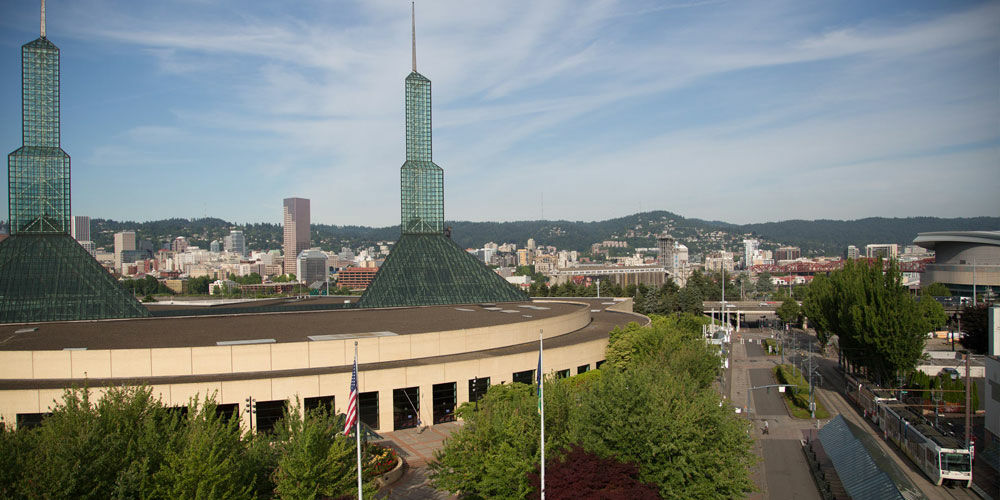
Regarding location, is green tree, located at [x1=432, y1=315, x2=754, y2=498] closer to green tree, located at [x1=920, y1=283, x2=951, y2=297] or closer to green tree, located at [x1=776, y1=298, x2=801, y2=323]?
green tree, located at [x1=776, y1=298, x2=801, y2=323]

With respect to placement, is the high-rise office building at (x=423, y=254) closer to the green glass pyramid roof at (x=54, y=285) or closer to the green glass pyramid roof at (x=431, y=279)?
the green glass pyramid roof at (x=431, y=279)

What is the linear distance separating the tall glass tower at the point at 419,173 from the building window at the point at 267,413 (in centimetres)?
3254

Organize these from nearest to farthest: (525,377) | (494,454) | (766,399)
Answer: (494,454), (525,377), (766,399)

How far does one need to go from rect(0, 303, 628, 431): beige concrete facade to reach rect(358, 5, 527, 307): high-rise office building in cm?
1906

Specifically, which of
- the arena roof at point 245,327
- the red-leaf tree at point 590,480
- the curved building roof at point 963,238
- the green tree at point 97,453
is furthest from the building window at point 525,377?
the curved building roof at point 963,238

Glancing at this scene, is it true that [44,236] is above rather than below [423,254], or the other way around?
above

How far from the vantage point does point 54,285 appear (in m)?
46.4

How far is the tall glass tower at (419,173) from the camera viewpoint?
63.3 meters

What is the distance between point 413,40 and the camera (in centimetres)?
6669

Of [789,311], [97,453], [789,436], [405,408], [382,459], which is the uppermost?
[97,453]

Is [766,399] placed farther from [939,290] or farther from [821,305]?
[939,290]

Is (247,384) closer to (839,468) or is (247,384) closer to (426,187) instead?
(839,468)

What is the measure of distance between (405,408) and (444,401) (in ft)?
7.36

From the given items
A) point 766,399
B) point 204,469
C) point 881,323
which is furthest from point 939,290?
point 204,469
